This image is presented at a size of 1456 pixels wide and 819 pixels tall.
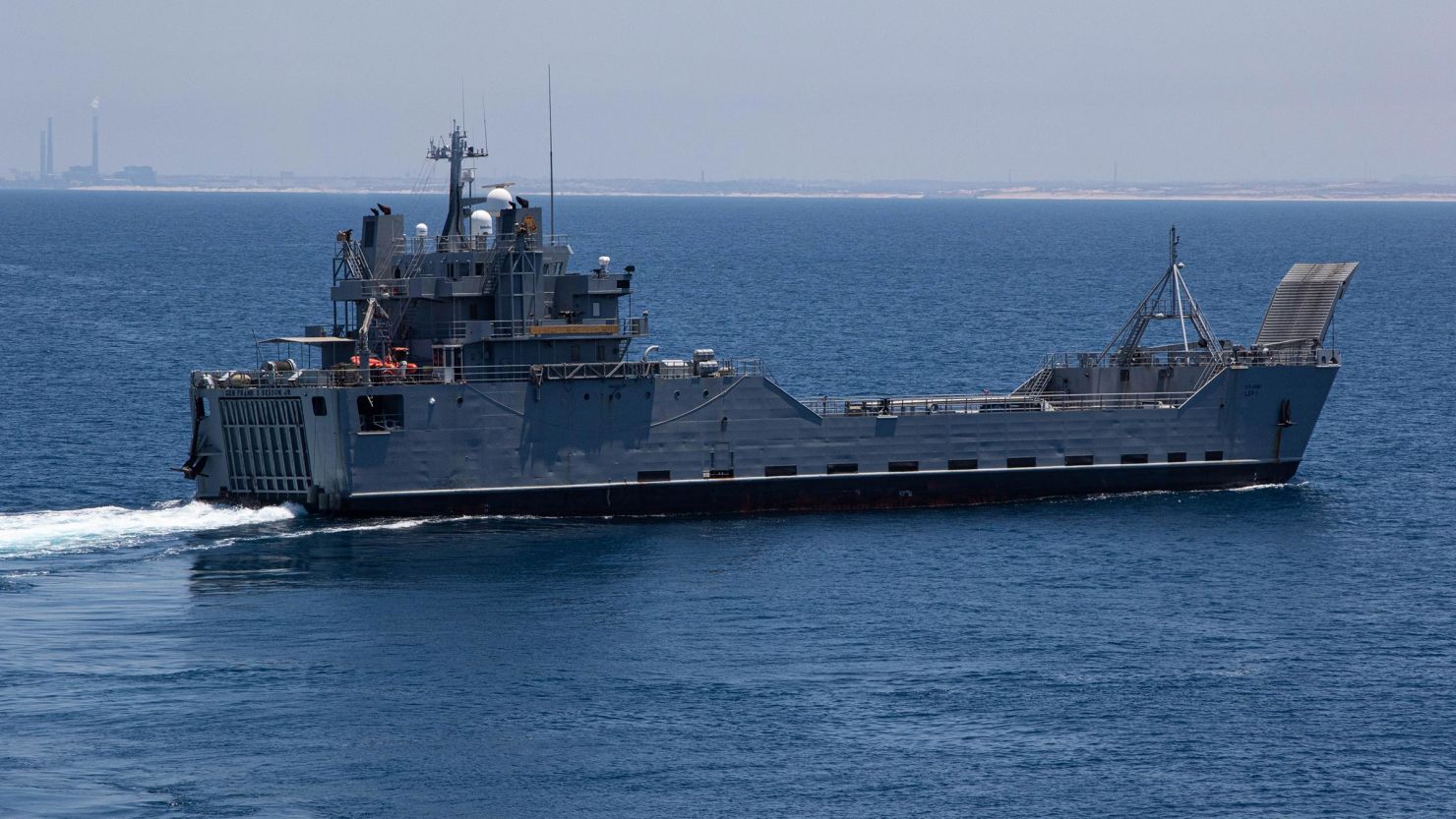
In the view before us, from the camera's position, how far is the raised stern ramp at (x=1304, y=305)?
224 feet

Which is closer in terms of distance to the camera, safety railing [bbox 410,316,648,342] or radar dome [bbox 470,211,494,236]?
safety railing [bbox 410,316,648,342]

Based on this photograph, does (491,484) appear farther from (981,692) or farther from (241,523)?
(981,692)

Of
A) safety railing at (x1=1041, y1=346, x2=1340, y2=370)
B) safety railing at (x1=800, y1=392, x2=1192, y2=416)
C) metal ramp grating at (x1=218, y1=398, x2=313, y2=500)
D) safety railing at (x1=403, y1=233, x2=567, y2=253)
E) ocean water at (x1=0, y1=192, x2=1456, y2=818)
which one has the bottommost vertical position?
ocean water at (x1=0, y1=192, x2=1456, y2=818)

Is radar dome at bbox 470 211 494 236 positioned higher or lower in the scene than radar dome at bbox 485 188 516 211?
lower

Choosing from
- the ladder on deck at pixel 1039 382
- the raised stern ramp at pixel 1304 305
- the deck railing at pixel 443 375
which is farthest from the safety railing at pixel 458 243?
the raised stern ramp at pixel 1304 305

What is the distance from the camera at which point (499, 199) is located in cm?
6366

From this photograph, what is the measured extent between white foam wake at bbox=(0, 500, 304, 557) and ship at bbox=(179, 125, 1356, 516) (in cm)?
101

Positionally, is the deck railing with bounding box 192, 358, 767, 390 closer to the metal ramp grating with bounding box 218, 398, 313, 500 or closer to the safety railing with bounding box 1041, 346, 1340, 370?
the metal ramp grating with bounding box 218, 398, 313, 500

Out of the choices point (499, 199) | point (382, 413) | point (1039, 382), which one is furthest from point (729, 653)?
point (1039, 382)

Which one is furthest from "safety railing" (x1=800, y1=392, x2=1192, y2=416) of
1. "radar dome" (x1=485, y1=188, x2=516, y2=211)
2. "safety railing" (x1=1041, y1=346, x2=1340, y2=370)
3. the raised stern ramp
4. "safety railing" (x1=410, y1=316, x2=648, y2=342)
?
"radar dome" (x1=485, y1=188, x2=516, y2=211)

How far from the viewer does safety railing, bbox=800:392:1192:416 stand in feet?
208

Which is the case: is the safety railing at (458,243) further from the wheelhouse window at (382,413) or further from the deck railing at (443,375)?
the wheelhouse window at (382,413)

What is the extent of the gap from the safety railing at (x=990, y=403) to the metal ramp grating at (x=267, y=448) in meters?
15.9

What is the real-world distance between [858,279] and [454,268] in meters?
99.1
